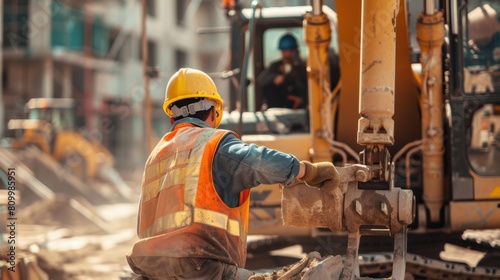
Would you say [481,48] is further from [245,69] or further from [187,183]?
[187,183]

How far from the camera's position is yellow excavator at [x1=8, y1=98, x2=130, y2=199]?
2100 cm

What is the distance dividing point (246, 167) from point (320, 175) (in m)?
0.48

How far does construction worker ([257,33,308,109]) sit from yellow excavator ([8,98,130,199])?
12941 millimetres

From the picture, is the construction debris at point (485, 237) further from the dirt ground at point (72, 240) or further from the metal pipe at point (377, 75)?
the dirt ground at point (72, 240)

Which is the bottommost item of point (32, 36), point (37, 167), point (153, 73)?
point (37, 167)

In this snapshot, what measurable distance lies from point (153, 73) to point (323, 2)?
2545mm

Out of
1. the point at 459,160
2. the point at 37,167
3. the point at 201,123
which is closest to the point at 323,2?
the point at 459,160

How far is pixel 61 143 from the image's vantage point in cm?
2172

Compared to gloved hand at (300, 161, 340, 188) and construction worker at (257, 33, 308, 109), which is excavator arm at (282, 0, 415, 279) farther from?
construction worker at (257, 33, 308, 109)

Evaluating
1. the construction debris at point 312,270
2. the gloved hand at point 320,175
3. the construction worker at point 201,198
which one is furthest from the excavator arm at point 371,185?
the construction worker at point 201,198

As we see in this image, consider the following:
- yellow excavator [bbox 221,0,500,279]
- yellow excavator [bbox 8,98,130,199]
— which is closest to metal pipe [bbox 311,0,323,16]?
yellow excavator [bbox 221,0,500,279]

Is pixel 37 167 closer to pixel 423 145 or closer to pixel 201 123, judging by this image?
pixel 423 145

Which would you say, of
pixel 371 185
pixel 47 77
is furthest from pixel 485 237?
pixel 47 77

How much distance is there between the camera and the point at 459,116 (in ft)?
21.9
